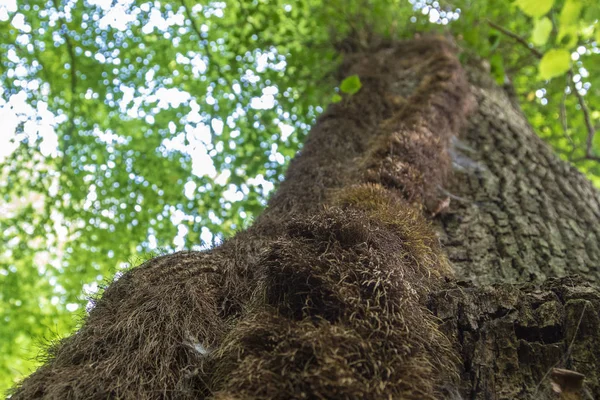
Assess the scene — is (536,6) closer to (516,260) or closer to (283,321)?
(516,260)

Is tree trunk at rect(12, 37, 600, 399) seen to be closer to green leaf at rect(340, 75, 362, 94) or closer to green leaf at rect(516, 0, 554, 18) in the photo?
green leaf at rect(340, 75, 362, 94)

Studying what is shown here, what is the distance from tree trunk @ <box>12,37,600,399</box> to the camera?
4.92 ft

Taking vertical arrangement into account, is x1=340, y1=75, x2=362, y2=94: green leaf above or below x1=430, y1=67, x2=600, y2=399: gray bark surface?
above

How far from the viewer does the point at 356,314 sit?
161cm

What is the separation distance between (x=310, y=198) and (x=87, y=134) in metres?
5.35

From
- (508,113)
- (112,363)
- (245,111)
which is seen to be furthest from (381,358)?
(245,111)

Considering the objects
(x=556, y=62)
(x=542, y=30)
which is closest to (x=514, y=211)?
(x=556, y=62)

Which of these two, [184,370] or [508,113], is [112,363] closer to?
[184,370]

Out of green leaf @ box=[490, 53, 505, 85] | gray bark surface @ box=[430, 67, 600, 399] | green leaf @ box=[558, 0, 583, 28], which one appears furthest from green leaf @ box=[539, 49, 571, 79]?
green leaf @ box=[490, 53, 505, 85]

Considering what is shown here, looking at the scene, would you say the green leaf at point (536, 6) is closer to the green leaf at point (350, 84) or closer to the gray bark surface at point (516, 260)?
the gray bark surface at point (516, 260)

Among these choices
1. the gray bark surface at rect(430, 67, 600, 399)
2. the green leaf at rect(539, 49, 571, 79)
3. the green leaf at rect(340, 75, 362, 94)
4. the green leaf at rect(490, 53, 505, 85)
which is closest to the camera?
the gray bark surface at rect(430, 67, 600, 399)

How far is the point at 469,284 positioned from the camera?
2.05m

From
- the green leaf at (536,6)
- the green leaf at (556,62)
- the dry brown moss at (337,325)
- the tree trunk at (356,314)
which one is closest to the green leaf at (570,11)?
the green leaf at (536,6)

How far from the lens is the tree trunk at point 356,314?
59.0 inches
